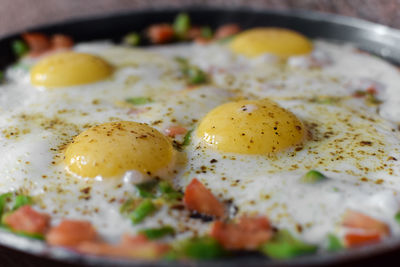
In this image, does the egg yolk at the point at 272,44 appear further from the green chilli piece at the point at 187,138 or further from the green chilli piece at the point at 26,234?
the green chilli piece at the point at 26,234

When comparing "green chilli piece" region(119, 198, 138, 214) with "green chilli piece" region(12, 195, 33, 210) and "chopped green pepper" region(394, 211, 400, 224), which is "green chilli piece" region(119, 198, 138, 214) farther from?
"chopped green pepper" region(394, 211, 400, 224)

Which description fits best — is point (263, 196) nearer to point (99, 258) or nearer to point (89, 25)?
point (99, 258)

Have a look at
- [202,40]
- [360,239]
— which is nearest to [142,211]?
[360,239]

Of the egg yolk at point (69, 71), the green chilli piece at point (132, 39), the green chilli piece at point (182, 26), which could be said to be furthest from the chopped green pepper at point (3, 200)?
the green chilli piece at point (182, 26)

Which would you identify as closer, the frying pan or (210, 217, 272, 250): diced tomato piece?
(210, 217, 272, 250): diced tomato piece

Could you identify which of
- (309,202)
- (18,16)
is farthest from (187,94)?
(18,16)

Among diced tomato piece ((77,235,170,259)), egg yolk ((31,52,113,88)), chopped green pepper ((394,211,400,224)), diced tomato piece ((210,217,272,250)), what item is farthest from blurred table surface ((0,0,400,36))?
diced tomato piece ((77,235,170,259))
